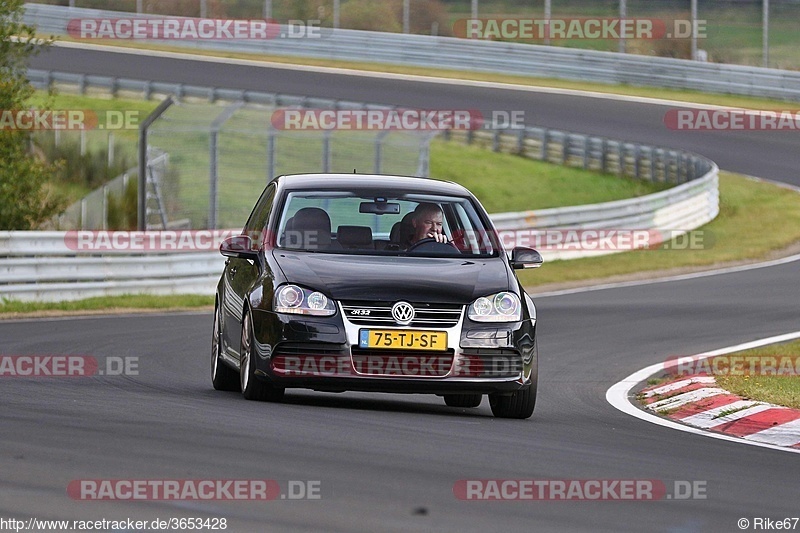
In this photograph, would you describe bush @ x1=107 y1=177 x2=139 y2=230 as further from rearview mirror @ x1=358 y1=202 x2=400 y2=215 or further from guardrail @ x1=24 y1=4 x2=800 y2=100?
guardrail @ x1=24 y1=4 x2=800 y2=100

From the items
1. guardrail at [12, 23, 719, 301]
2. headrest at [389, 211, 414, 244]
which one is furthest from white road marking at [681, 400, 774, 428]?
guardrail at [12, 23, 719, 301]

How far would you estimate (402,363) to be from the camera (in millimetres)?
9188

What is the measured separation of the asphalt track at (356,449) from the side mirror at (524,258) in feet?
3.30

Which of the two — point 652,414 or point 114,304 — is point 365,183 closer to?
point 652,414

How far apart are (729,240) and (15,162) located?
14121mm

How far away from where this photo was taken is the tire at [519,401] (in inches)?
379

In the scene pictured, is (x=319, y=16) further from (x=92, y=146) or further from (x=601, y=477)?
(x=601, y=477)

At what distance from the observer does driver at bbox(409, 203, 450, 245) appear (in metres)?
10.3

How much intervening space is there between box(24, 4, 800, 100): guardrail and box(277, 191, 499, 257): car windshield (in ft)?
109

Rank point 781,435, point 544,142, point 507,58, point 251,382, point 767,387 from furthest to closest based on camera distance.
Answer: point 507,58
point 544,142
point 767,387
point 251,382
point 781,435

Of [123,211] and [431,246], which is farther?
[123,211]

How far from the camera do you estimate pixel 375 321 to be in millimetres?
9188

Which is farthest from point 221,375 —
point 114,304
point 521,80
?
Result: point 521,80

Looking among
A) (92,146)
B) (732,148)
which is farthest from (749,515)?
(732,148)
